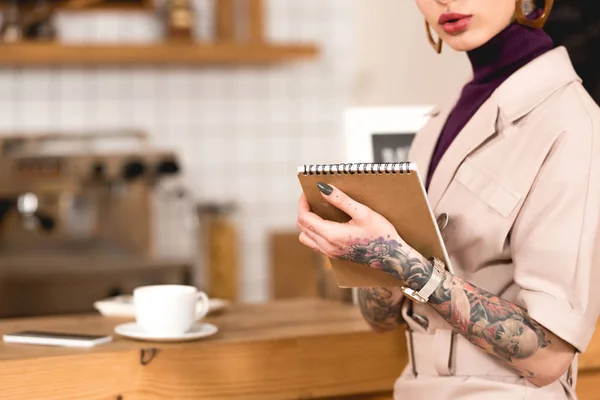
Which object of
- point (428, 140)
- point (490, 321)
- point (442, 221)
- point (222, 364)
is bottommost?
point (222, 364)

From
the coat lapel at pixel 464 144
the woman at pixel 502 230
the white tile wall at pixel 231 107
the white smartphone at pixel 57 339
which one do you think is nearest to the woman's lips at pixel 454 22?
the woman at pixel 502 230

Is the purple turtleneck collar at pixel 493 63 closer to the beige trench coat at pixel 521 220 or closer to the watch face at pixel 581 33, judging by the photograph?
the beige trench coat at pixel 521 220

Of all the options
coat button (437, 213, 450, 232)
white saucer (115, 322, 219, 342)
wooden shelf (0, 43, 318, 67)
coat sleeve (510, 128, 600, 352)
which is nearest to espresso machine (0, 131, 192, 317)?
wooden shelf (0, 43, 318, 67)

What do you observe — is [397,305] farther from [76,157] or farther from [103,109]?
[103,109]

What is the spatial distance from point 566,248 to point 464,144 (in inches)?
8.7

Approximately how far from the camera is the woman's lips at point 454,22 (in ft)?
3.91

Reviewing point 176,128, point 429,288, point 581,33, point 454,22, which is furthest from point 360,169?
point 176,128

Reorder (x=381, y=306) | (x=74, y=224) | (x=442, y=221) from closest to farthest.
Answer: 1. (x=442, y=221)
2. (x=381, y=306)
3. (x=74, y=224)

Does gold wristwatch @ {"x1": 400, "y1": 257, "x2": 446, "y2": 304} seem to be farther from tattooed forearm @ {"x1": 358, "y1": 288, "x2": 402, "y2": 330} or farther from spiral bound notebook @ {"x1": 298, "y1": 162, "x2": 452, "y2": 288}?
tattooed forearm @ {"x1": 358, "y1": 288, "x2": 402, "y2": 330}

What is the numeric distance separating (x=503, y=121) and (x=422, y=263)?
0.77ft

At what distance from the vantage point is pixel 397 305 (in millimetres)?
1324

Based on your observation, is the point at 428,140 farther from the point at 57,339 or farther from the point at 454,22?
the point at 57,339

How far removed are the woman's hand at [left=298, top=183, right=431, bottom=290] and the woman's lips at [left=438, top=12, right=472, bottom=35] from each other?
0.93ft

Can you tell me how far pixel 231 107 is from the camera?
11.8ft
